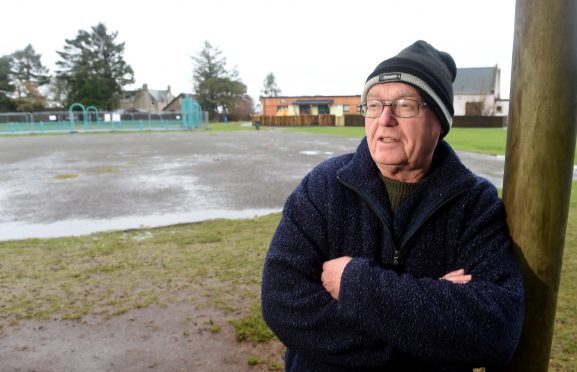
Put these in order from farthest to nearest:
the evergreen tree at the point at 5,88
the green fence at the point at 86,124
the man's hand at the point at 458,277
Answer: the evergreen tree at the point at 5,88, the green fence at the point at 86,124, the man's hand at the point at 458,277

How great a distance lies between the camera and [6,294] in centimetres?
400

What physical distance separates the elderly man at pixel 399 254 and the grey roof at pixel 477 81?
63122mm

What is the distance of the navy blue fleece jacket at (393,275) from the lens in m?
1.48

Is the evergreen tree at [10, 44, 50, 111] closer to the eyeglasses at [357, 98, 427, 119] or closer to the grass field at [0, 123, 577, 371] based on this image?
the grass field at [0, 123, 577, 371]

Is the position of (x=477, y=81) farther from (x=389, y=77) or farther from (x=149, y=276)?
(x=389, y=77)

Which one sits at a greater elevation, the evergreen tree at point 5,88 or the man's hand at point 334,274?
the evergreen tree at point 5,88

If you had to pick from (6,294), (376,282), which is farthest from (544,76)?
(6,294)

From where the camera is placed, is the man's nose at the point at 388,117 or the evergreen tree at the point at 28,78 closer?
the man's nose at the point at 388,117

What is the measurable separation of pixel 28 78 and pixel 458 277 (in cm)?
8190

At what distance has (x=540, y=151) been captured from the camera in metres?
1.64

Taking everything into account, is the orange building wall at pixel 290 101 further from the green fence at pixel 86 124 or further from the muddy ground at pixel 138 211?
the muddy ground at pixel 138 211

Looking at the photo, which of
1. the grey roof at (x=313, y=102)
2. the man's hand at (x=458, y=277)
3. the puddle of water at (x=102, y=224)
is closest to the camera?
the man's hand at (x=458, y=277)

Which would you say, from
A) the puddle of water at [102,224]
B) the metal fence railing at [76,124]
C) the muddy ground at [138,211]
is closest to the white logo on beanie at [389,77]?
the muddy ground at [138,211]

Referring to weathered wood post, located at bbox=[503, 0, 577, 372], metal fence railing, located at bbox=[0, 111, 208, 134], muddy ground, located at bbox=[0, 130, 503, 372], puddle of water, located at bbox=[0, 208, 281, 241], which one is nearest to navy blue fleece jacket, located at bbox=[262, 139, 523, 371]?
weathered wood post, located at bbox=[503, 0, 577, 372]
